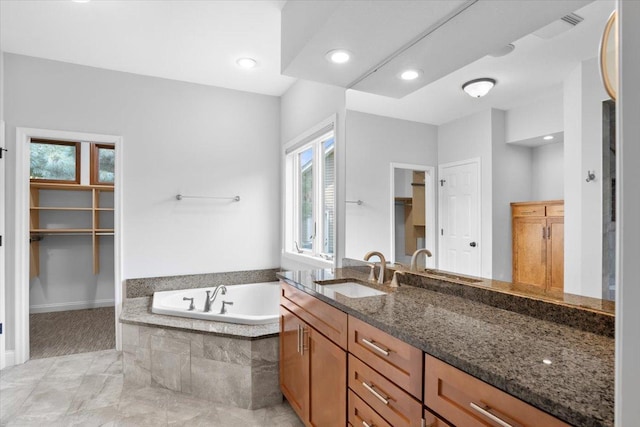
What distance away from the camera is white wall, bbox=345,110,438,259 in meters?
1.80

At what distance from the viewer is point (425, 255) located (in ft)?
5.98

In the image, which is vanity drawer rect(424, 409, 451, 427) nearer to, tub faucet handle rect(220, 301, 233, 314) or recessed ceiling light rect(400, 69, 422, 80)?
recessed ceiling light rect(400, 69, 422, 80)

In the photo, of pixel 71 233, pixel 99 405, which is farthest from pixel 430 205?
pixel 71 233

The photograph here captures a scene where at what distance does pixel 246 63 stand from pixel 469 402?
293cm

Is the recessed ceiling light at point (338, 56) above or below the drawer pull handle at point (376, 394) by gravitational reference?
above

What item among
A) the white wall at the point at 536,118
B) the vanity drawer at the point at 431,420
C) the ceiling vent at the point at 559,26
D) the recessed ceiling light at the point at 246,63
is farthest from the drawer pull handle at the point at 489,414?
the recessed ceiling light at the point at 246,63

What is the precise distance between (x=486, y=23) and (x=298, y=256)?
2.36 metres

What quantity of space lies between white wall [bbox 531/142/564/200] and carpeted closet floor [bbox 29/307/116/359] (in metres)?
3.57

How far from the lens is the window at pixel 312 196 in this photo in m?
2.78

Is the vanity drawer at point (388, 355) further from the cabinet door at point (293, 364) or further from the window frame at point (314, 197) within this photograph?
the window frame at point (314, 197)

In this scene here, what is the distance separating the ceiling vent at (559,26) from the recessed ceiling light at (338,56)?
3.24 ft

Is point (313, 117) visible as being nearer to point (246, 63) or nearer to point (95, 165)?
point (246, 63)

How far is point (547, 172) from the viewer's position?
1200 millimetres

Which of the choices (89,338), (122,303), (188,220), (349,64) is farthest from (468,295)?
(89,338)
